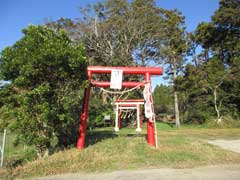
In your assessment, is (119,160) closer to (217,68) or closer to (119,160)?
(119,160)

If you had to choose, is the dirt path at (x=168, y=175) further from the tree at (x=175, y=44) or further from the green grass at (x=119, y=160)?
→ the tree at (x=175, y=44)

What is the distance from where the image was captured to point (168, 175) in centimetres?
447

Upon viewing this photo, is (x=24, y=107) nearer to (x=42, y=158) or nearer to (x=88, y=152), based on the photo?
(x=42, y=158)

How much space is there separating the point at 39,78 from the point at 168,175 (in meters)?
4.08

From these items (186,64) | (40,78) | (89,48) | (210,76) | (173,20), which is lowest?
(40,78)

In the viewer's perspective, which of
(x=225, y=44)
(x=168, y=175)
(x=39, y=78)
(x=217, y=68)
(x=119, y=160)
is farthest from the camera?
(x=225, y=44)

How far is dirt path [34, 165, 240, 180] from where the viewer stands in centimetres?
430

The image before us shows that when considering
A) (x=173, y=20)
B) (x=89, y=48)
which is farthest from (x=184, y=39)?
(x=89, y=48)

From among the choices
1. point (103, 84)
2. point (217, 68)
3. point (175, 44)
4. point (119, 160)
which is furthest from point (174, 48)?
point (119, 160)

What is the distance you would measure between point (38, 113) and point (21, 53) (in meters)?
1.63

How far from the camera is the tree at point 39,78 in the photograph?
5406mm

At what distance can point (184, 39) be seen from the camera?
20.1 m

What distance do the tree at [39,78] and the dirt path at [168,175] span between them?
172cm

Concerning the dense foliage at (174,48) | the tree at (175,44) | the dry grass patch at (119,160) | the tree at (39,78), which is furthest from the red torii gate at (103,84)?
the tree at (175,44)
